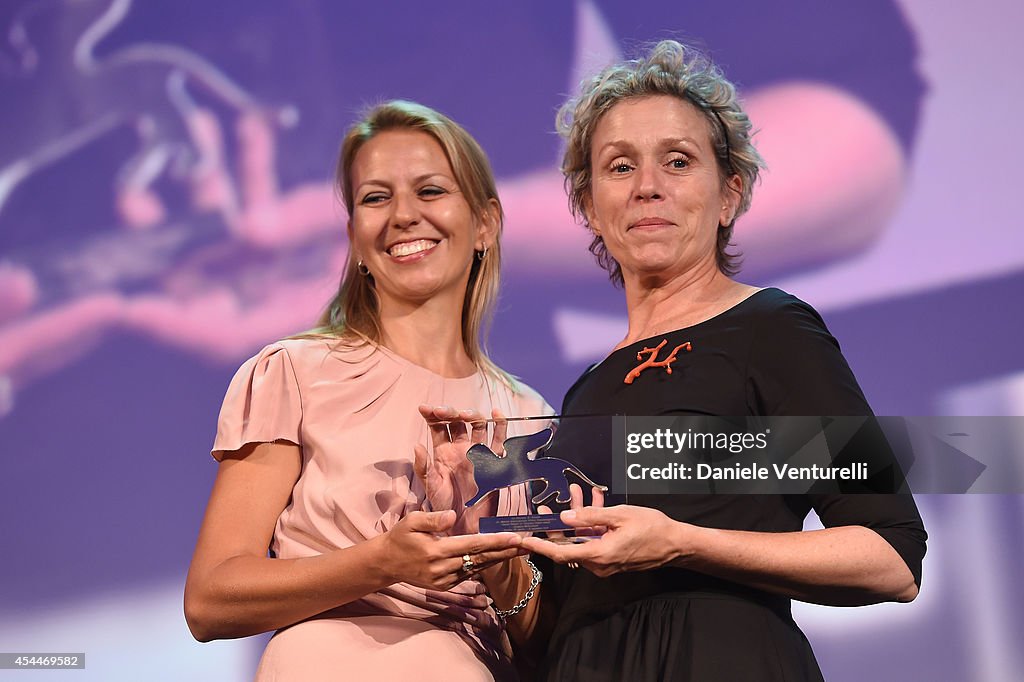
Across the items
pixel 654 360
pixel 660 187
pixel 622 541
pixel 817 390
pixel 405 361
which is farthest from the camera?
pixel 405 361

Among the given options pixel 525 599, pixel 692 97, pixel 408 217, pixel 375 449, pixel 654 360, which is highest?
pixel 692 97

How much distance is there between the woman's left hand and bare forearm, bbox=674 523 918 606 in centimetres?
2

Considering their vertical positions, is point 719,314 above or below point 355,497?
above

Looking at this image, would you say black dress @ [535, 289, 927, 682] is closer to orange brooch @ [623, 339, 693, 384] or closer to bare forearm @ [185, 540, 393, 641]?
orange brooch @ [623, 339, 693, 384]

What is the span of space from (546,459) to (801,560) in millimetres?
386

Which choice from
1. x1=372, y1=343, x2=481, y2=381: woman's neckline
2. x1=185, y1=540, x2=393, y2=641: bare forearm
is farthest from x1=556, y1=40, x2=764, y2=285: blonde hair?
x1=185, y1=540, x2=393, y2=641: bare forearm

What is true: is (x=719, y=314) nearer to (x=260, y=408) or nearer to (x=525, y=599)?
(x=525, y=599)

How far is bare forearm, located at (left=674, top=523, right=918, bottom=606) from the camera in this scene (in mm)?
1423

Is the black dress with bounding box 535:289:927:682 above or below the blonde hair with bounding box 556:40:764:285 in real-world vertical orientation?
below

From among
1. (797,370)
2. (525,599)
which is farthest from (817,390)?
(525,599)

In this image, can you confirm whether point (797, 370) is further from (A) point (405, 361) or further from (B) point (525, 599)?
(A) point (405, 361)

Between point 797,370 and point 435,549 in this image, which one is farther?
point 797,370

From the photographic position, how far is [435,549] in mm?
1453

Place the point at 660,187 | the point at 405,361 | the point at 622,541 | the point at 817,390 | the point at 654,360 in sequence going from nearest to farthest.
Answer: the point at 622,541 < the point at 817,390 < the point at 654,360 < the point at 660,187 < the point at 405,361
